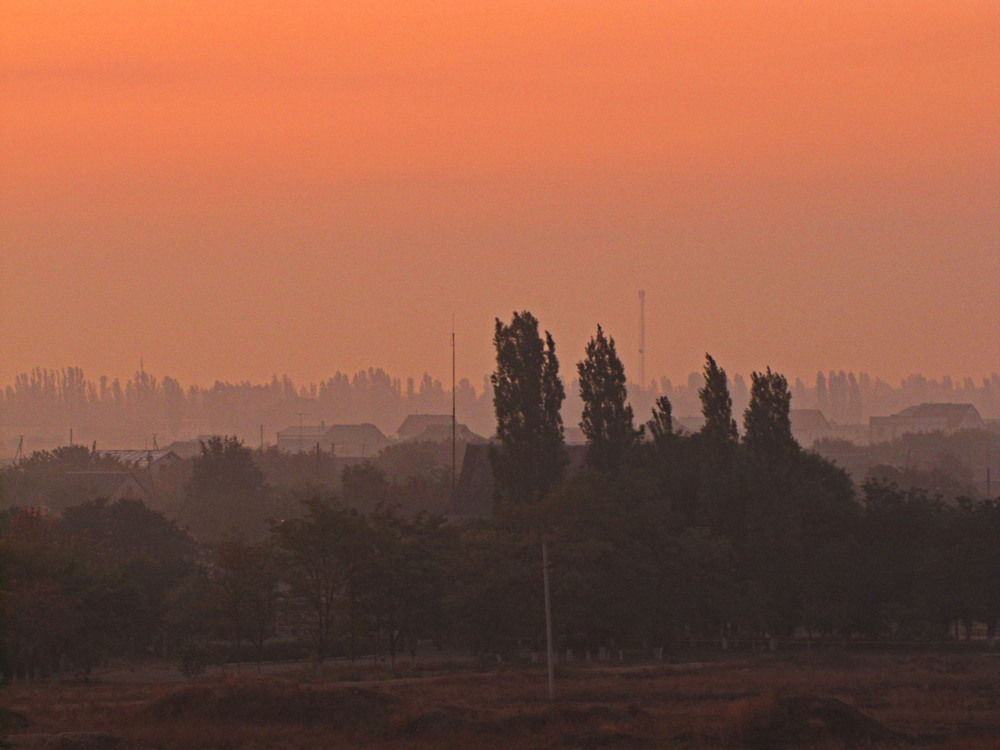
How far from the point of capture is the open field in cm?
4116

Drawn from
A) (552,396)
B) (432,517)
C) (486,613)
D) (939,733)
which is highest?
(552,396)

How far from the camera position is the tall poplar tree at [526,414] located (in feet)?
223

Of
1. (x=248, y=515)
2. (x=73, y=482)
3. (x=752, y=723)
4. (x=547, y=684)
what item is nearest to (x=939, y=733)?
(x=752, y=723)

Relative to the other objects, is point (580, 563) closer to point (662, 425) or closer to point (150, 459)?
point (662, 425)

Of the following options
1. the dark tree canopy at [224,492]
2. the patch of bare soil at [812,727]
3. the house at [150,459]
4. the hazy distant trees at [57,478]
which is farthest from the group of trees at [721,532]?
the house at [150,459]

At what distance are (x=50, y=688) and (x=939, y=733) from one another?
3031 centimetres

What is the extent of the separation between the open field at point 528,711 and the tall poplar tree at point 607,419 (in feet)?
44.8

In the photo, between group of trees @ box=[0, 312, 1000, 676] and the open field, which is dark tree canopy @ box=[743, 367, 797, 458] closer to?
group of trees @ box=[0, 312, 1000, 676]

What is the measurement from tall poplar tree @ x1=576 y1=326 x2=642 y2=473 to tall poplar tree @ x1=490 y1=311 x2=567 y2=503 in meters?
1.26

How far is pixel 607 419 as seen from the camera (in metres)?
69.6

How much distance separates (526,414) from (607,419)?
358cm

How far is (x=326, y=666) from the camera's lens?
61.4 m

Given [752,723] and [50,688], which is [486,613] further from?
[752,723]

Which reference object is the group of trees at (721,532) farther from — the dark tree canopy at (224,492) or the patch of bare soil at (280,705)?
the dark tree canopy at (224,492)
